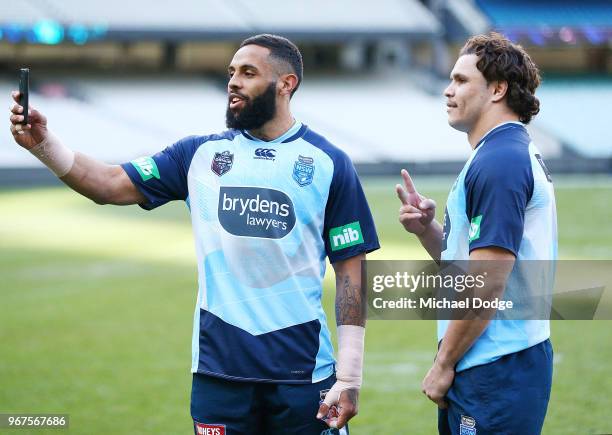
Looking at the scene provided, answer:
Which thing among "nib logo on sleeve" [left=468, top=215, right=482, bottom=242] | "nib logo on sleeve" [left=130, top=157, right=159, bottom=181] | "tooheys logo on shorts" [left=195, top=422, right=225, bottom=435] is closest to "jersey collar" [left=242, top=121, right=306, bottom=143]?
"nib logo on sleeve" [left=130, top=157, right=159, bottom=181]

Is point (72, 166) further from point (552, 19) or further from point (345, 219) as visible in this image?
point (552, 19)

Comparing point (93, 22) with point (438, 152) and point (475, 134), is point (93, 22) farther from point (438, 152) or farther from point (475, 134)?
point (475, 134)

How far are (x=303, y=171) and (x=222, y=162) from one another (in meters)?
0.36

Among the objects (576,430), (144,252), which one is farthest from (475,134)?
(144,252)

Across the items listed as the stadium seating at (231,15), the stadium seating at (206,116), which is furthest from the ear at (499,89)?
the stadium seating at (231,15)

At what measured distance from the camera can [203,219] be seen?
14.0 ft

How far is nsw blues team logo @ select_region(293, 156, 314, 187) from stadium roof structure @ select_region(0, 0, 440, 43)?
31.7 metres

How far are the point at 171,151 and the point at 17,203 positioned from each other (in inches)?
759

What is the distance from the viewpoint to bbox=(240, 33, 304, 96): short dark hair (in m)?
4.34

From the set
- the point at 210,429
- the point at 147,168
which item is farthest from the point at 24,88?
the point at 210,429

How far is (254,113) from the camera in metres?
4.27

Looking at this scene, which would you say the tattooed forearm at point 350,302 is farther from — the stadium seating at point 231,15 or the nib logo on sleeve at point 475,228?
the stadium seating at point 231,15

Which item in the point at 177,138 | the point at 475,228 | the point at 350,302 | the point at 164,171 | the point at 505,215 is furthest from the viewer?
the point at 177,138

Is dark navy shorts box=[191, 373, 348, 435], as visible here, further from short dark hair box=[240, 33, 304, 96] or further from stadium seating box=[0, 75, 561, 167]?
stadium seating box=[0, 75, 561, 167]
